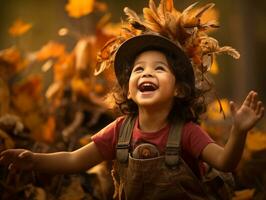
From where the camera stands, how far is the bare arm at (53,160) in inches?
80.1

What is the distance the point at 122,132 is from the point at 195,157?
30cm

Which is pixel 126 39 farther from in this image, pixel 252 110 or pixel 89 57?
pixel 89 57

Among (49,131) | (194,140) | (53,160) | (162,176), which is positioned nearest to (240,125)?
(194,140)

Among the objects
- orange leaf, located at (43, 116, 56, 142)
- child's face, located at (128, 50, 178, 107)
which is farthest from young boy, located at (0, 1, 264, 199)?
orange leaf, located at (43, 116, 56, 142)

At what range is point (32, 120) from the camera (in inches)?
119

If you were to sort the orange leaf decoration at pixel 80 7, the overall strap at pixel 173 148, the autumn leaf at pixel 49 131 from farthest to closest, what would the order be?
the orange leaf decoration at pixel 80 7 → the autumn leaf at pixel 49 131 → the overall strap at pixel 173 148

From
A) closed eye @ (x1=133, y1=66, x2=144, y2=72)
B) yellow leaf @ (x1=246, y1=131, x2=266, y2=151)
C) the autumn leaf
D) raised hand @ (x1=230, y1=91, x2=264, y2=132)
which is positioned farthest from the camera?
the autumn leaf

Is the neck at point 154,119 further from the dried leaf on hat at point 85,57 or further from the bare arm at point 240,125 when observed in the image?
the dried leaf on hat at point 85,57

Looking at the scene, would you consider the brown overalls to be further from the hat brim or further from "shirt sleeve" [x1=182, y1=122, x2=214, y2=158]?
the hat brim

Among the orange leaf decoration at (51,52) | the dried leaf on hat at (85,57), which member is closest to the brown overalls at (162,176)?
the dried leaf on hat at (85,57)

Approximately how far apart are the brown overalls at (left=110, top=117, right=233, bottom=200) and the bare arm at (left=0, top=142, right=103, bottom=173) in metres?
0.14

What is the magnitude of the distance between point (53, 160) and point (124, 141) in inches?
11.7

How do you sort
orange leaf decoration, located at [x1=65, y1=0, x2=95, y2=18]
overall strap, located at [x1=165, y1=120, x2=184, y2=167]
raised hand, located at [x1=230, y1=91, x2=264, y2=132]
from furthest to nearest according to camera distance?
orange leaf decoration, located at [x1=65, y1=0, x2=95, y2=18], overall strap, located at [x1=165, y1=120, x2=184, y2=167], raised hand, located at [x1=230, y1=91, x2=264, y2=132]

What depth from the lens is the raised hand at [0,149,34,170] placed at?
2029 millimetres
